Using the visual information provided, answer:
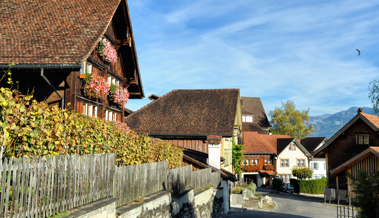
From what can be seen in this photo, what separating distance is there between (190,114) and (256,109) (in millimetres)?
65336

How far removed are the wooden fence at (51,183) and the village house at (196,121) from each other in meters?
19.1

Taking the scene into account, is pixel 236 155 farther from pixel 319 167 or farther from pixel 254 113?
pixel 254 113

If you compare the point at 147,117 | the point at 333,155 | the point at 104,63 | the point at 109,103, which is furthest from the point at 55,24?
the point at 333,155

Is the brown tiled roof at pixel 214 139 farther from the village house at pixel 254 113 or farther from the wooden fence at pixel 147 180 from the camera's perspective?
the village house at pixel 254 113

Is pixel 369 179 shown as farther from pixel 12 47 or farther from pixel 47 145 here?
pixel 12 47

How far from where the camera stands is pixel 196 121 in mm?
30688

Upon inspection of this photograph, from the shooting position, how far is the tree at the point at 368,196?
40.9 feet

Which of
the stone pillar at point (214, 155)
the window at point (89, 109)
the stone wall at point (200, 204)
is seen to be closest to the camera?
the stone wall at point (200, 204)

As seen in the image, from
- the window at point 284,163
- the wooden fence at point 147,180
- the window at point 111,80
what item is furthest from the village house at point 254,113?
the wooden fence at point 147,180

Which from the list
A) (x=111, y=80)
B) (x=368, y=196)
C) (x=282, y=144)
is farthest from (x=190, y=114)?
(x=282, y=144)

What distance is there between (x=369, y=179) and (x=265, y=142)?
55704 millimetres

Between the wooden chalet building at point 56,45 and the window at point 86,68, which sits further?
the window at point 86,68

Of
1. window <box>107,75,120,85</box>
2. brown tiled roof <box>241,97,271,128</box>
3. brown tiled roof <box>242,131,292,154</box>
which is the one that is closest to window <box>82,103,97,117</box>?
window <box>107,75,120,85</box>

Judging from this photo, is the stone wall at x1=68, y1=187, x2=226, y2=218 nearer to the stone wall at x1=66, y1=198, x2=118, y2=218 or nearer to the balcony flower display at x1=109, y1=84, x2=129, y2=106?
the stone wall at x1=66, y1=198, x2=118, y2=218
